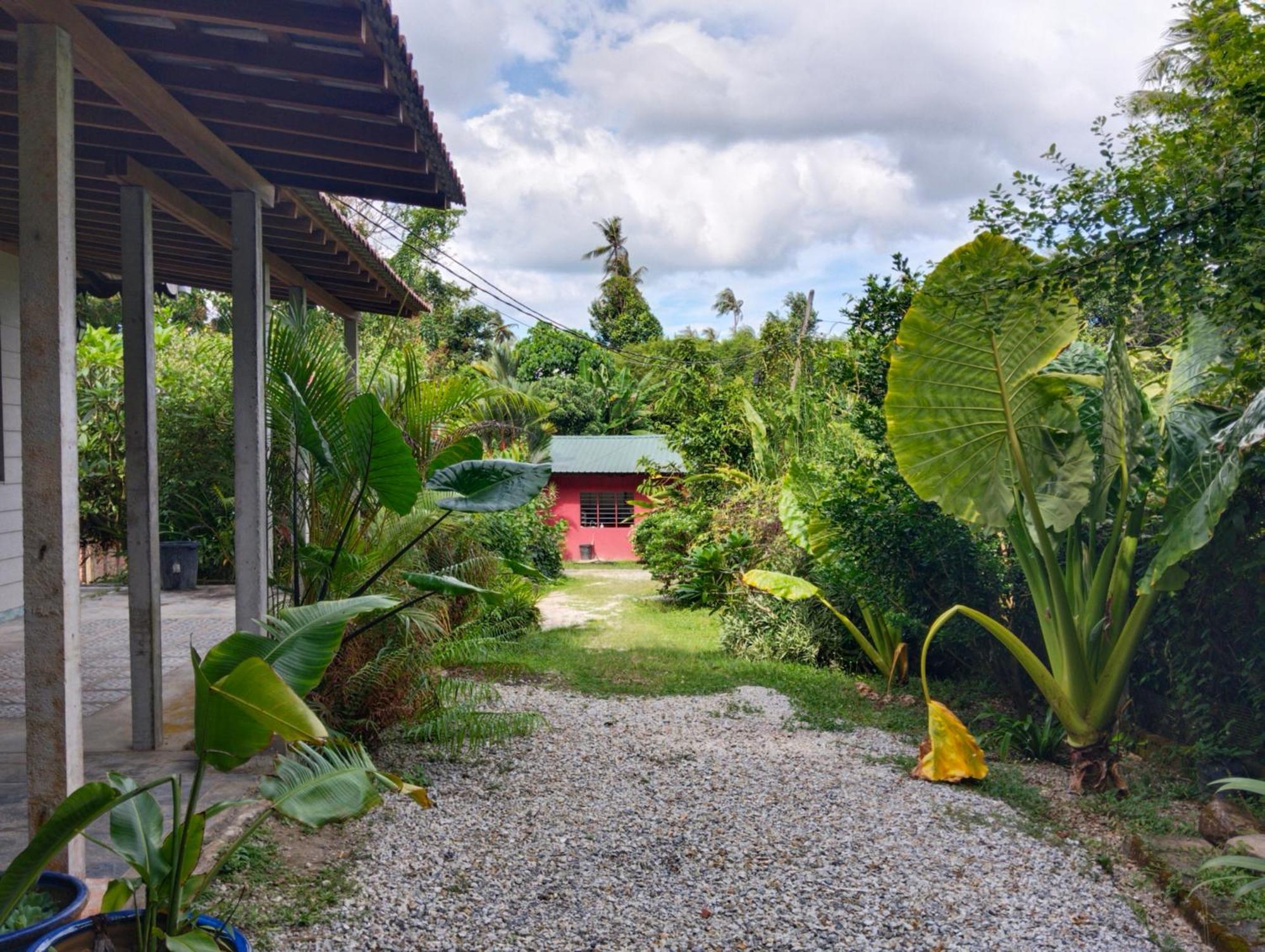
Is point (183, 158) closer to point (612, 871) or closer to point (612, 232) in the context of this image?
point (612, 871)

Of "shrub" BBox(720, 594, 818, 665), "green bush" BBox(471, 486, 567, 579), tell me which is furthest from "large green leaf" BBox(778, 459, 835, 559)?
"green bush" BBox(471, 486, 567, 579)

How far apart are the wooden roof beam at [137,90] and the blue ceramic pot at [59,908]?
2563mm

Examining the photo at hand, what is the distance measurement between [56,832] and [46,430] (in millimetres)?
1320

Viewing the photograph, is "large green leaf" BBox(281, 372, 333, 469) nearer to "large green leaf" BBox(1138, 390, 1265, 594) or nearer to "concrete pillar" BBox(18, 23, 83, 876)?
"concrete pillar" BBox(18, 23, 83, 876)

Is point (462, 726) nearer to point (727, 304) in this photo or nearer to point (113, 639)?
point (113, 639)

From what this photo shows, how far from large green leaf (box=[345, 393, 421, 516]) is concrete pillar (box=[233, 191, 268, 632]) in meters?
0.74

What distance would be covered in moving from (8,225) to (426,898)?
19.9 feet

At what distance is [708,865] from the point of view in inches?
159

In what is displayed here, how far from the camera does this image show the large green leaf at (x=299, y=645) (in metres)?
2.57

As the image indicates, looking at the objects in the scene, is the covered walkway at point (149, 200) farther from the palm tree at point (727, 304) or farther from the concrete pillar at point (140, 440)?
the palm tree at point (727, 304)

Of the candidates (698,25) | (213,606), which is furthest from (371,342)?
(698,25)

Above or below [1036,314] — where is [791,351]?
above

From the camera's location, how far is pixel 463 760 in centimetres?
539

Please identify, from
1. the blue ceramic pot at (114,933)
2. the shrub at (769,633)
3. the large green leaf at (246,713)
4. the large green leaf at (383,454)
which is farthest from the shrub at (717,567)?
the large green leaf at (246,713)
